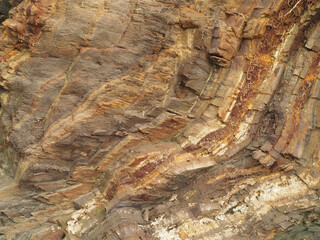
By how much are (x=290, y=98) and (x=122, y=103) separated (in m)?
5.48

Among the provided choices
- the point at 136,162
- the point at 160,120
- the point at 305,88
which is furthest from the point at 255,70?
the point at 136,162

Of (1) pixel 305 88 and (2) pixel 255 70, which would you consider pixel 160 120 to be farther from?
(1) pixel 305 88

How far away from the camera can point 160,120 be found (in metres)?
8.51

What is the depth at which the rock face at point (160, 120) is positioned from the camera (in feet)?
25.1

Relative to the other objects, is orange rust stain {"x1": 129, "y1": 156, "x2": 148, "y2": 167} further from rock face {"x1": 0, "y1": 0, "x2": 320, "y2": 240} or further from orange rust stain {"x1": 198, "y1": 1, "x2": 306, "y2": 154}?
orange rust stain {"x1": 198, "y1": 1, "x2": 306, "y2": 154}

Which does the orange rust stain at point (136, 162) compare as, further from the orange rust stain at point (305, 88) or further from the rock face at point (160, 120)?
the orange rust stain at point (305, 88)

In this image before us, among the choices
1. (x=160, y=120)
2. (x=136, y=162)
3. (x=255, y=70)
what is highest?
(x=255, y=70)

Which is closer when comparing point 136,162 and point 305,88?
point 136,162

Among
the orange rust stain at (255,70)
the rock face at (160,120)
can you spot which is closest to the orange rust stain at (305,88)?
the rock face at (160,120)

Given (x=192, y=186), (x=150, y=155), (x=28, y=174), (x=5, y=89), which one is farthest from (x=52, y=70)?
(x=192, y=186)

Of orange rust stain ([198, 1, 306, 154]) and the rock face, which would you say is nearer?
the rock face

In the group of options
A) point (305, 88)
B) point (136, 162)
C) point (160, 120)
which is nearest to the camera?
point (136, 162)

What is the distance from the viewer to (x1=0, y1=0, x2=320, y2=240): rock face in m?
7.64

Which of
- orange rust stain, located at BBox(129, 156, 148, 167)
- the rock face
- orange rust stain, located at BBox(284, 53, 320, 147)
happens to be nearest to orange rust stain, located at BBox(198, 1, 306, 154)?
the rock face
